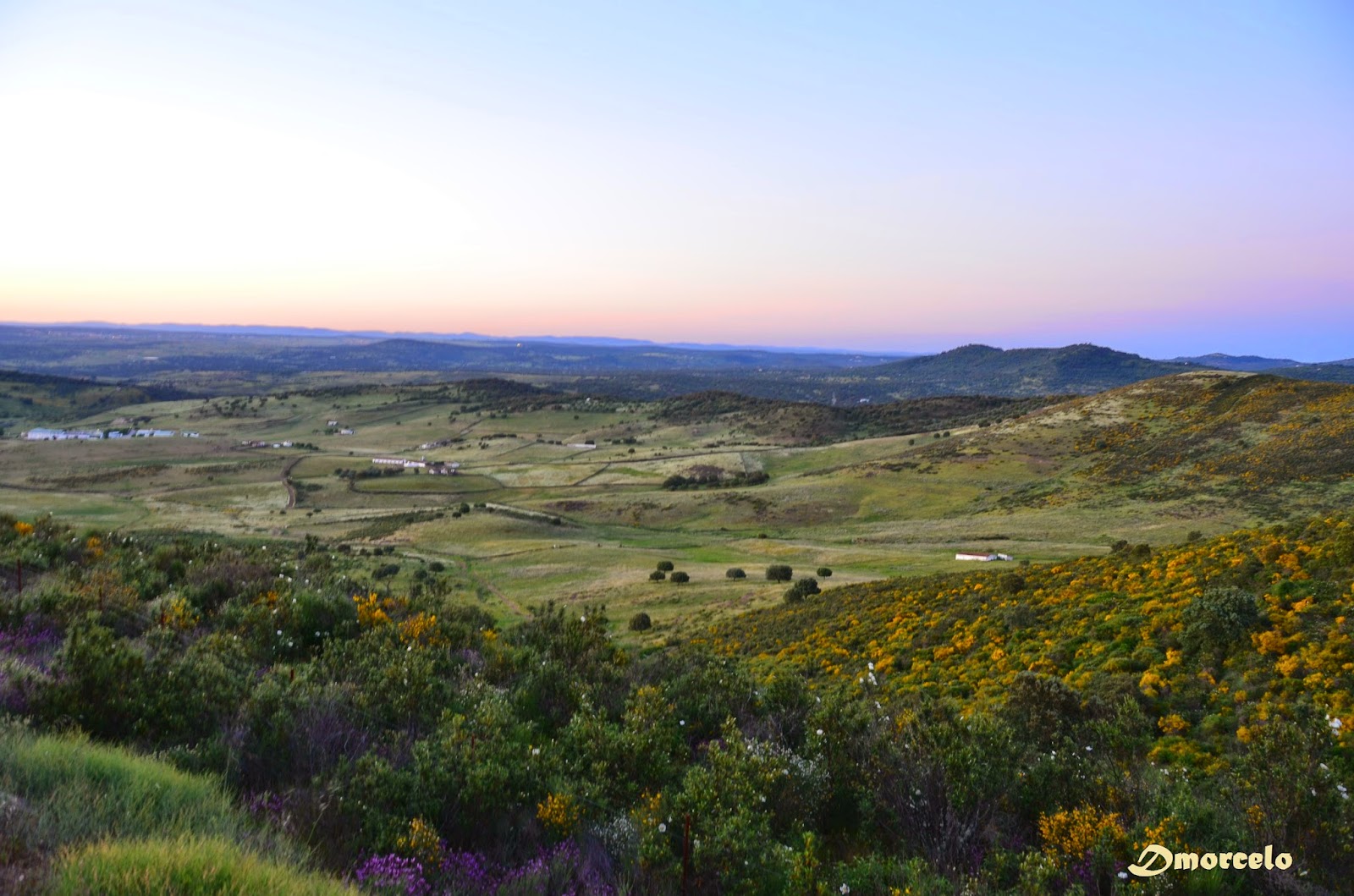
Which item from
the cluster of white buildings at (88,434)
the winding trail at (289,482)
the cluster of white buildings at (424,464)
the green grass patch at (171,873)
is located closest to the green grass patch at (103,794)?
the green grass patch at (171,873)

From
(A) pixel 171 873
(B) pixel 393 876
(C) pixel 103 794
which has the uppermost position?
(A) pixel 171 873

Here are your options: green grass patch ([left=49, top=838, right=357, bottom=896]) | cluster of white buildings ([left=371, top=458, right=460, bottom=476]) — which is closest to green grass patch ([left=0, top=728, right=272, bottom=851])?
green grass patch ([left=49, top=838, right=357, bottom=896])

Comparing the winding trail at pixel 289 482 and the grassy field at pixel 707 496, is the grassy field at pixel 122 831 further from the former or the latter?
the winding trail at pixel 289 482

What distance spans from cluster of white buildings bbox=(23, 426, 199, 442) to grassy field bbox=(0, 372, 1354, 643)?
525 centimetres

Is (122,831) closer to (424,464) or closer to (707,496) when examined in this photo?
(707,496)

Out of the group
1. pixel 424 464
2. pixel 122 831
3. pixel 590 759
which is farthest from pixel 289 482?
pixel 122 831

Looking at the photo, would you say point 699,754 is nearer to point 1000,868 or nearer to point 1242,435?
point 1000,868

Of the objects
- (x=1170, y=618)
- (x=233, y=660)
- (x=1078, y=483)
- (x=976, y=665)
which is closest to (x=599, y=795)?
(x=233, y=660)

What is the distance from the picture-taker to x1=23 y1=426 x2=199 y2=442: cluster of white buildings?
114606 mm

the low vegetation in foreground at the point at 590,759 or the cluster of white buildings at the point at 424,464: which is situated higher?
the low vegetation in foreground at the point at 590,759

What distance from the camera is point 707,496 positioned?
69.1 metres

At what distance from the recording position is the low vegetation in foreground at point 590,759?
→ 488cm

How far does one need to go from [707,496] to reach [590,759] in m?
62.1

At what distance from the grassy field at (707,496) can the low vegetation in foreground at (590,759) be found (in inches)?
643
